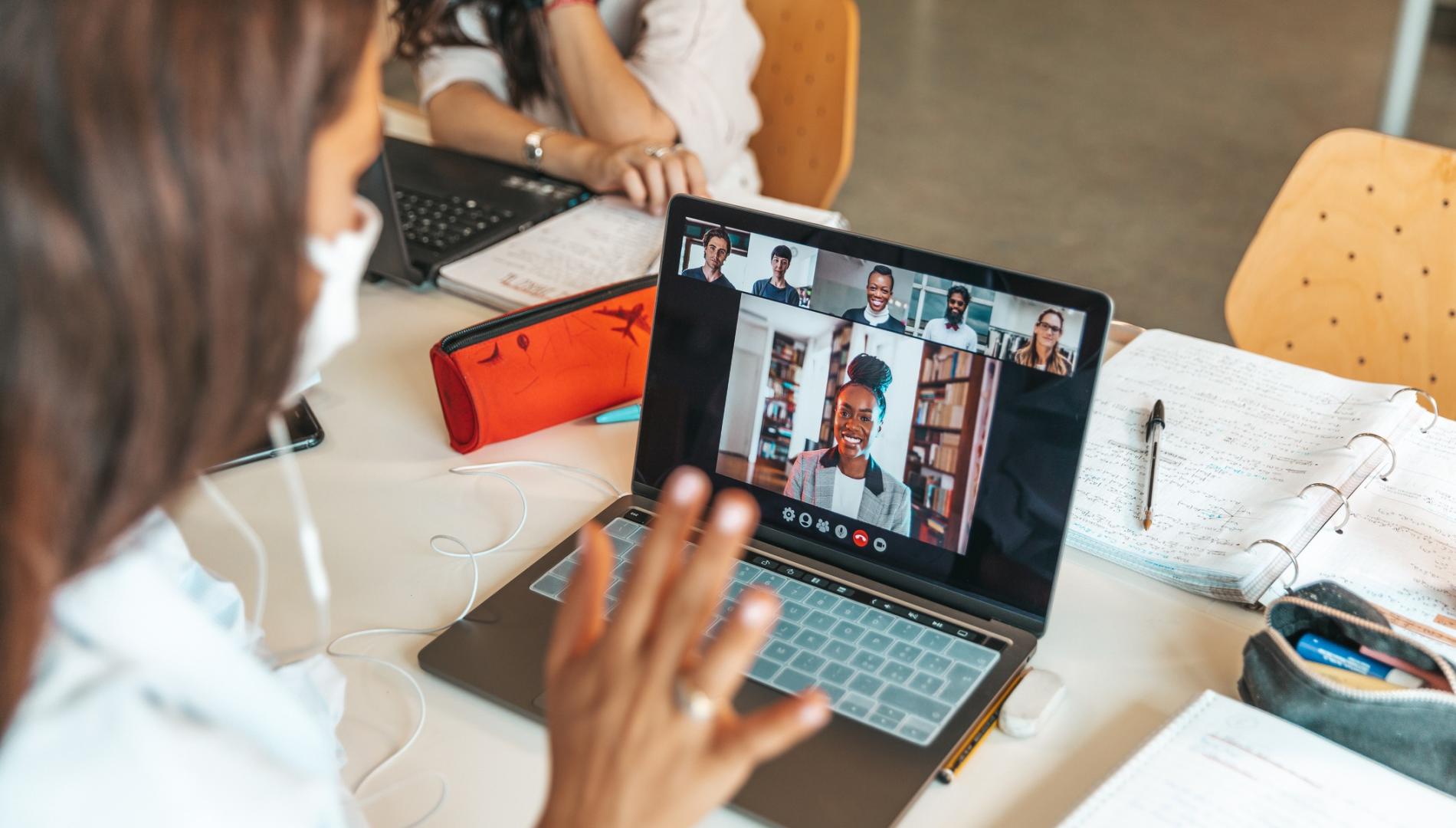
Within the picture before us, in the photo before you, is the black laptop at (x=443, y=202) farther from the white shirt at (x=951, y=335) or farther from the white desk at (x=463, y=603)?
the white shirt at (x=951, y=335)

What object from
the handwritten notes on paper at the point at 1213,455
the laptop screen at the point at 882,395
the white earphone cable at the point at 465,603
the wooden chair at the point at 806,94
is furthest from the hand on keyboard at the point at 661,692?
the wooden chair at the point at 806,94

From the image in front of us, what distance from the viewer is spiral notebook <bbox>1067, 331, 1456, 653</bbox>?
83 cm

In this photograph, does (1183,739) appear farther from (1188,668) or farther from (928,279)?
(928,279)

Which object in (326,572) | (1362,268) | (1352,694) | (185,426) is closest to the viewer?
(185,426)

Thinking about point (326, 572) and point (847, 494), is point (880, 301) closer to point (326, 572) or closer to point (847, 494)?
point (847, 494)

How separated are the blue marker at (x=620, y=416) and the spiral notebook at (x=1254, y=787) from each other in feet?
1.74

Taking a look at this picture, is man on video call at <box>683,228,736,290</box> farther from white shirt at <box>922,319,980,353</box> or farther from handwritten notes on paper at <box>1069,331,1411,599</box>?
handwritten notes on paper at <box>1069,331,1411,599</box>

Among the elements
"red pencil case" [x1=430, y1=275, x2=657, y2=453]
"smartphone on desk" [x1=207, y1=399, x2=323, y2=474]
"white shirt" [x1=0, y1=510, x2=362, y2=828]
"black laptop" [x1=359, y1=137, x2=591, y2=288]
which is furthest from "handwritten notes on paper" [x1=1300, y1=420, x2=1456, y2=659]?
"black laptop" [x1=359, y1=137, x2=591, y2=288]

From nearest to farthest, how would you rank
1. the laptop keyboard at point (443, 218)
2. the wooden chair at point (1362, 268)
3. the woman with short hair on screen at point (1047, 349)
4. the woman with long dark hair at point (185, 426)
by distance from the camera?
the woman with long dark hair at point (185, 426)
the woman with short hair on screen at point (1047, 349)
the wooden chair at point (1362, 268)
the laptop keyboard at point (443, 218)

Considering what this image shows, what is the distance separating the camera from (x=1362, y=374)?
1.33 m

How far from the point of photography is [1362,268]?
1.30 metres

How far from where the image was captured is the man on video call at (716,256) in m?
0.84

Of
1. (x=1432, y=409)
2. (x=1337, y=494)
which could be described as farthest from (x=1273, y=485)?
(x=1432, y=409)

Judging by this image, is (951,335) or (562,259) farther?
(562,259)
